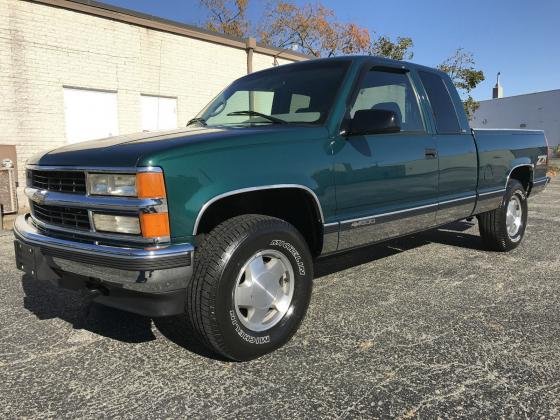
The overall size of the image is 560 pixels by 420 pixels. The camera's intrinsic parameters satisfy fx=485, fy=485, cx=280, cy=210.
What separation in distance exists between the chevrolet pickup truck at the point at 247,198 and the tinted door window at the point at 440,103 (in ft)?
0.33

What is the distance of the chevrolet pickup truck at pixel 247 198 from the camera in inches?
98.5

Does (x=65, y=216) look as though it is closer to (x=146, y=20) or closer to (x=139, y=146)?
(x=139, y=146)

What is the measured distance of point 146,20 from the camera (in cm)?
1063

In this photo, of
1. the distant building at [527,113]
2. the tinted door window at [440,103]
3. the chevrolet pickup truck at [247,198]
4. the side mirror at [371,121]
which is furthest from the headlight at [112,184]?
the distant building at [527,113]

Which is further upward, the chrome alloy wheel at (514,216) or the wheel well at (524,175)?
the wheel well at (524,175)

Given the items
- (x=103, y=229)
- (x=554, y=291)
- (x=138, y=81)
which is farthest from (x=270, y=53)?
(x=103, y=229)

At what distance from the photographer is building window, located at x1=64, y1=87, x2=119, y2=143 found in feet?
31.8

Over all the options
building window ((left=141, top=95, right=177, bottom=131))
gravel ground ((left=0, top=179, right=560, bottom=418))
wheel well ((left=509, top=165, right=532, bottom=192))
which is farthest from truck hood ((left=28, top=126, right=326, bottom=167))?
building window ((left=141, top=95, right=177, bottom=131))

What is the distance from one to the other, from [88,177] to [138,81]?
872 centimetres

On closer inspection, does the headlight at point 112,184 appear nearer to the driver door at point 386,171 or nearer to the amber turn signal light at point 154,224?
the amber turn signal light at point 154,224

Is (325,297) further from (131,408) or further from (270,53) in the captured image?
(270,53)

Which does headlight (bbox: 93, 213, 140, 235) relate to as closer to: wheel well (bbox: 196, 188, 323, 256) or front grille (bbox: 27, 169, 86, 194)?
front grille (bbox: 27, 169, 86, 194)

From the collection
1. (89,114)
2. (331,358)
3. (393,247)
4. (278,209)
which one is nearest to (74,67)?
(89,114)

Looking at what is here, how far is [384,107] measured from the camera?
13.4 ft
